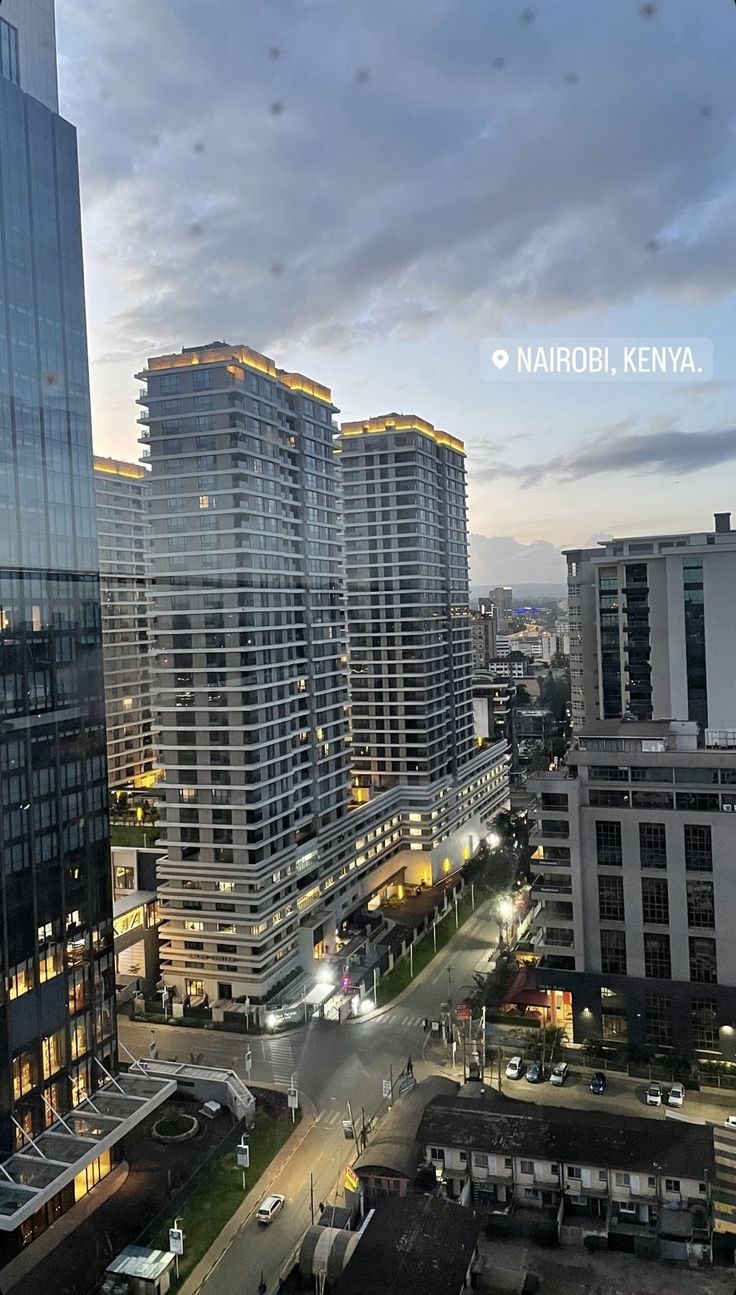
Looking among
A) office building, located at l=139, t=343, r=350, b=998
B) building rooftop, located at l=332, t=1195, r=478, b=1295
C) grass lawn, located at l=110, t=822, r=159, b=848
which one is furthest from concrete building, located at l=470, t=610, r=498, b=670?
building rooftop, located at l=332, t=1195, r=478, b=1295

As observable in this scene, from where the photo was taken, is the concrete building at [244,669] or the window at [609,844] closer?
the window at [609,844]

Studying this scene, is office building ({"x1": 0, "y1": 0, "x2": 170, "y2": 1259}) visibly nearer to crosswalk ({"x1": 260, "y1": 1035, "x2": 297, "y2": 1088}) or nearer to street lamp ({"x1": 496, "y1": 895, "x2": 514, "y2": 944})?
crosswalk ({"x1": 260, "y1": 1035, "x2": 297, "y2": 1088})

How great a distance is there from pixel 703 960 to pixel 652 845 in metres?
0.65

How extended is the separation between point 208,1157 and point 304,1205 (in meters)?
0.57

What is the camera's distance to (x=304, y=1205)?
3.64 m

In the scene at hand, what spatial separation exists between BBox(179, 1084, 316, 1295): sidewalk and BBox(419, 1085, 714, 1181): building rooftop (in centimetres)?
73

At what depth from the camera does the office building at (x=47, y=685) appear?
3.98m

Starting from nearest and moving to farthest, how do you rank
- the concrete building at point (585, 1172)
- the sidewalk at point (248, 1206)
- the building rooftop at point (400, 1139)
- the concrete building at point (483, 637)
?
the concrete building at point (585, 1172) < the sidewalk at point (248, 1206) < the building rooftop at point (400, 1139) < the concrete building at point (483, 637)

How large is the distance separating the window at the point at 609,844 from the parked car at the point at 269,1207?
8.28ft

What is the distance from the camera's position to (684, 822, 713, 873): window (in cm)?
495

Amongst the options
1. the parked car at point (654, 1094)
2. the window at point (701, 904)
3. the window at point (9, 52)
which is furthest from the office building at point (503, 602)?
the window at point (9, 52)

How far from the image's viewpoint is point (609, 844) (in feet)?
17.1

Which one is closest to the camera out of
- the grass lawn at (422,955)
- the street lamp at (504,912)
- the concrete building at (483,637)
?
the grass lawn at (422,955)

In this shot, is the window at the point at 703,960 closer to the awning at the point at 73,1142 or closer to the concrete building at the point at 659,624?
the concrete building at the point at 659,624
